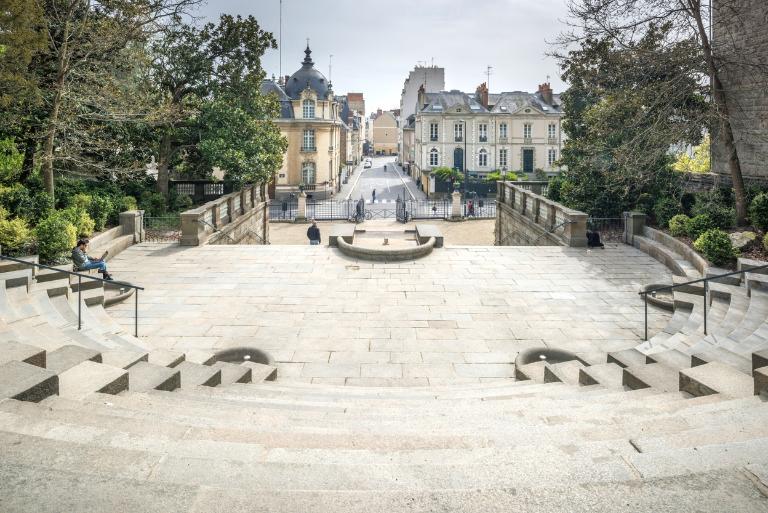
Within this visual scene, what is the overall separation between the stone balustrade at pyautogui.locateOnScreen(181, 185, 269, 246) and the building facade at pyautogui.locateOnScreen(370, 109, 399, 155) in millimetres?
136862

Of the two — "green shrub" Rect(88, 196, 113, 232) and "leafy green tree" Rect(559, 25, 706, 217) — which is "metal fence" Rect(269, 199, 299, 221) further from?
"green shrub" Rect(88, 196, 113, 232)

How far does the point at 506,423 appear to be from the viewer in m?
5.88

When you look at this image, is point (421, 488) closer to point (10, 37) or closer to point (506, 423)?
point (506, 423)

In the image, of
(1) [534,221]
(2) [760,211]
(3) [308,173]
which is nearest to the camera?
(2) [760,211]

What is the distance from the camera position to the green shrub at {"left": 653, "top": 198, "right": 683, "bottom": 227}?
2005 cm

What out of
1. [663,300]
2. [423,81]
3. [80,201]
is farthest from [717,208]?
[423,81]

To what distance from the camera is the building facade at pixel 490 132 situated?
66188 millimetres

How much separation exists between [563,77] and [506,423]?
24.9m

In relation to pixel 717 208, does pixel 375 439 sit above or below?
below

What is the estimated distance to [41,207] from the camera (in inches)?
672

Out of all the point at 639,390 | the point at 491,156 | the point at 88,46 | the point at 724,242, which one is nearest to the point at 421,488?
the point at 639,390

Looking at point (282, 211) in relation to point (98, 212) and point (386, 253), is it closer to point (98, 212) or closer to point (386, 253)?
point (98, 212)

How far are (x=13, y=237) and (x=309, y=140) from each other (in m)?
45.7

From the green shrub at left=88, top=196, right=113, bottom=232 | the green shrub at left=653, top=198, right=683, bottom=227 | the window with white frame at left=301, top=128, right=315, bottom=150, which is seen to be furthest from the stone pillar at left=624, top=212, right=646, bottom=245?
the window with white frame at left=301, top=128, right=315, bottom=150
